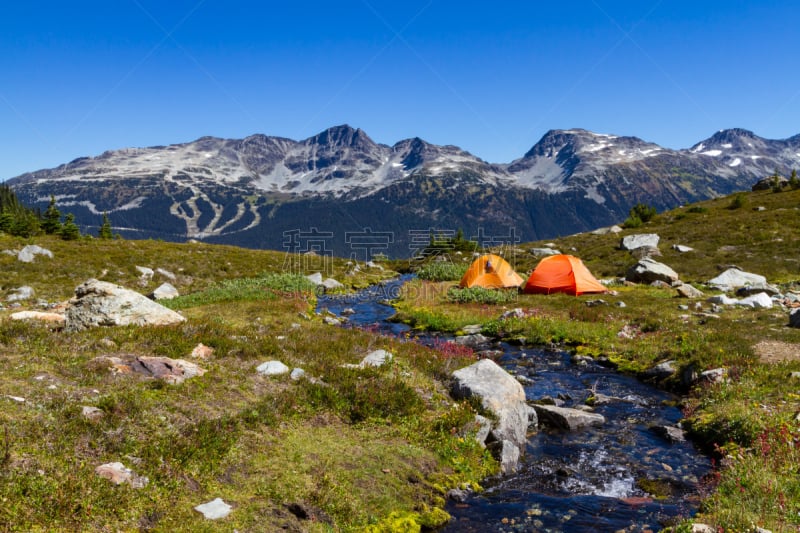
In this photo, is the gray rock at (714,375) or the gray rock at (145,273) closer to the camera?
the gray rock at (714,375)

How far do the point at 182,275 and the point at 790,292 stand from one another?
4510cm

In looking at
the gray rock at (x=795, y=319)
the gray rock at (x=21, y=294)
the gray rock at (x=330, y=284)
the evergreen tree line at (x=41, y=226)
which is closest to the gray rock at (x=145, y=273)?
the gray rock at (x=21, y=294)

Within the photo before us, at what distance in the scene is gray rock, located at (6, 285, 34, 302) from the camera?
25.8m

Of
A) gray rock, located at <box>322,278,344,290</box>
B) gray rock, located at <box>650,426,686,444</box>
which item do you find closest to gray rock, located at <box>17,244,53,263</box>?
gray rock, located at <box>322,278,344,290</box>

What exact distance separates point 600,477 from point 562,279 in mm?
23982

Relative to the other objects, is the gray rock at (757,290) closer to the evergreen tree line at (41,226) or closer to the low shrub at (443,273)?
the low shrub at (443,273)

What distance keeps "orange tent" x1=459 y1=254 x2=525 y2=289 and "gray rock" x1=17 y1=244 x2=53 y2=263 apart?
33.3 metres

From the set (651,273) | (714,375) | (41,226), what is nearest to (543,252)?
(651,273)

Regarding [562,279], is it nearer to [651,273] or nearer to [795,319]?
[651,273]

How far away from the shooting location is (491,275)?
3591 cm

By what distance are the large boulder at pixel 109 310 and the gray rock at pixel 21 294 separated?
1602 cm

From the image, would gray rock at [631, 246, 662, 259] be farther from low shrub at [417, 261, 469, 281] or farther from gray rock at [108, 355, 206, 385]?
gray rock at [108, 355, 206, 385]

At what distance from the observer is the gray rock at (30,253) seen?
33812 millimetres

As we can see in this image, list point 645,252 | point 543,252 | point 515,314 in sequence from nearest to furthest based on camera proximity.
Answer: point 515,314
point 645,252
point 543,252
